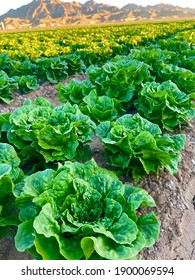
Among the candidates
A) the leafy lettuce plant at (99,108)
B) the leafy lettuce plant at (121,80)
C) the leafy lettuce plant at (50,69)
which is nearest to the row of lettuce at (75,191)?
the leafy lettuce plant at (99,108)

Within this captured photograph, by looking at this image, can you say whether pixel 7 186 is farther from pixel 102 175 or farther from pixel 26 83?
pixel 26 83

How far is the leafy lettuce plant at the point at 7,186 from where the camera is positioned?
114 inches

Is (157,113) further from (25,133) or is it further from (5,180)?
(5,180)

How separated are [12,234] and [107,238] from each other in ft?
4.29

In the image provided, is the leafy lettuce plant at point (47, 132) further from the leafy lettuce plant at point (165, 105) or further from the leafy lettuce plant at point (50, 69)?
the leafy lettuce plant at point (50, 69)

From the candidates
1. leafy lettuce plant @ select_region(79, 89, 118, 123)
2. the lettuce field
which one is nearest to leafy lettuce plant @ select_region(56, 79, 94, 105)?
the lettuce field

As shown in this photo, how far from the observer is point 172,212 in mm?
3682

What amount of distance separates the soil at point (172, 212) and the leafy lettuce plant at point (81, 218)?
61 cm

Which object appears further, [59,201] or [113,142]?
[113,142]

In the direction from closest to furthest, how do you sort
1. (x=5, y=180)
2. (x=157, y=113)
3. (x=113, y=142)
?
(x=5, y=180) < (x=113, y=142) < (x=157, y=113)

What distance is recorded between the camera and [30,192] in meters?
2.76

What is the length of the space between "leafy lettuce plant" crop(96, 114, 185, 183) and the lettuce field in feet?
0.04
